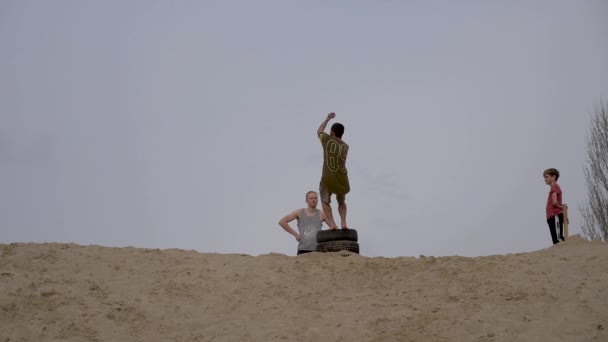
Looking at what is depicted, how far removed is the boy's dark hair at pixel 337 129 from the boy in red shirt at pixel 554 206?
10.8ft

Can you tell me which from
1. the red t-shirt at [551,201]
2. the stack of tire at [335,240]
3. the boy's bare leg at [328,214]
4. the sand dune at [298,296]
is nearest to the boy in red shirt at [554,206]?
the red t-shirt at [551,201]

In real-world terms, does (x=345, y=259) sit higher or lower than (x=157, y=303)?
higher

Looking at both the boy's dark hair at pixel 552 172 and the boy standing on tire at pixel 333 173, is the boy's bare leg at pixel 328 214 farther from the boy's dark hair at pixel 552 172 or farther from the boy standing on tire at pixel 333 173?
the boy's dark hair at pixel 552 172

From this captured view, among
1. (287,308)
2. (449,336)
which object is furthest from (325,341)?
(449,336)

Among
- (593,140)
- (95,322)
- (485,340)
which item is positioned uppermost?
(593,140)

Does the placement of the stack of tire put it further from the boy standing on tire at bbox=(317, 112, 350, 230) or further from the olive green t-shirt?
the olive green t-shirt

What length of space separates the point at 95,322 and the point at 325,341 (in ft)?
9.47

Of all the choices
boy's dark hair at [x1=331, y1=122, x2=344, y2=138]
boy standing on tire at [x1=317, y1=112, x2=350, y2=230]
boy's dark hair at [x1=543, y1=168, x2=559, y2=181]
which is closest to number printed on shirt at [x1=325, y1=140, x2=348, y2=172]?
boy standing on tire at [x1=317, y1=112, x2=350, y2=230]

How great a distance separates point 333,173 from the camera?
956 cm

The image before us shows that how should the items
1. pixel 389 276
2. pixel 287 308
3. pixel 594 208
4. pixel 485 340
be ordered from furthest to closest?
pixel 594 208, pixel 389 276, pixel 287 308, pixel 485 340

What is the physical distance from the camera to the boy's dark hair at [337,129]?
9.81 metres

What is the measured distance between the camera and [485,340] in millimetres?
7465

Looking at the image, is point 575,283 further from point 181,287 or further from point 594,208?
point 594,208

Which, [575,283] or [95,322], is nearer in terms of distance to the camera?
[95,322]
